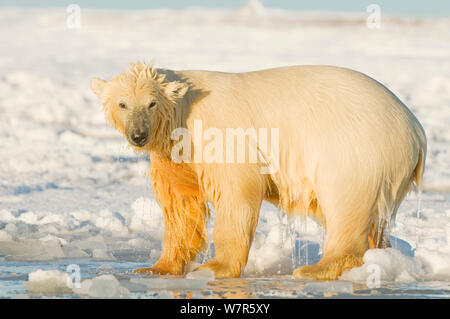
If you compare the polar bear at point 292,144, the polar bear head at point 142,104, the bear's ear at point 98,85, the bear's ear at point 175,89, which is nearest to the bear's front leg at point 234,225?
the polar bear at point 292,144

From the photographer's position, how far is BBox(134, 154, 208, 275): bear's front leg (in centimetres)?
704

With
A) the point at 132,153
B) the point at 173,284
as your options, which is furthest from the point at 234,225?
the point at 132,153

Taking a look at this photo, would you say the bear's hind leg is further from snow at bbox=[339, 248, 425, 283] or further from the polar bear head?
the polar bear head

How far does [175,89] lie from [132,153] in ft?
20.9

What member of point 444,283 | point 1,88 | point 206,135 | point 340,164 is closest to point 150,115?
point 206,135

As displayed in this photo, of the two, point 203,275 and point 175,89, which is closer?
point 203,275

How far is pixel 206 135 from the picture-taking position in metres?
6.70

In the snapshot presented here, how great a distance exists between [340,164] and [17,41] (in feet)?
49.1

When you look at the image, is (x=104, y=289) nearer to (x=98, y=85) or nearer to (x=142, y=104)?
(x=142, y=104)

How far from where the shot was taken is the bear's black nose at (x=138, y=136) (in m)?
6.42

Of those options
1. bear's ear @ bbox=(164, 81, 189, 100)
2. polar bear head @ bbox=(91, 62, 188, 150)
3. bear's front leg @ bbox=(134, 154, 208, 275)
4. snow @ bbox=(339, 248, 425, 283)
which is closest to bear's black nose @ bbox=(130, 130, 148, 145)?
polar bear head @ bbox=(91, 62, 188, 150)

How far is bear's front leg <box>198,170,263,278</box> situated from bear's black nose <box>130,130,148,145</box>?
76 cm

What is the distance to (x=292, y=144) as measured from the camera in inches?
265

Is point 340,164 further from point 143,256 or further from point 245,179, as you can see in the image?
point 143,256
